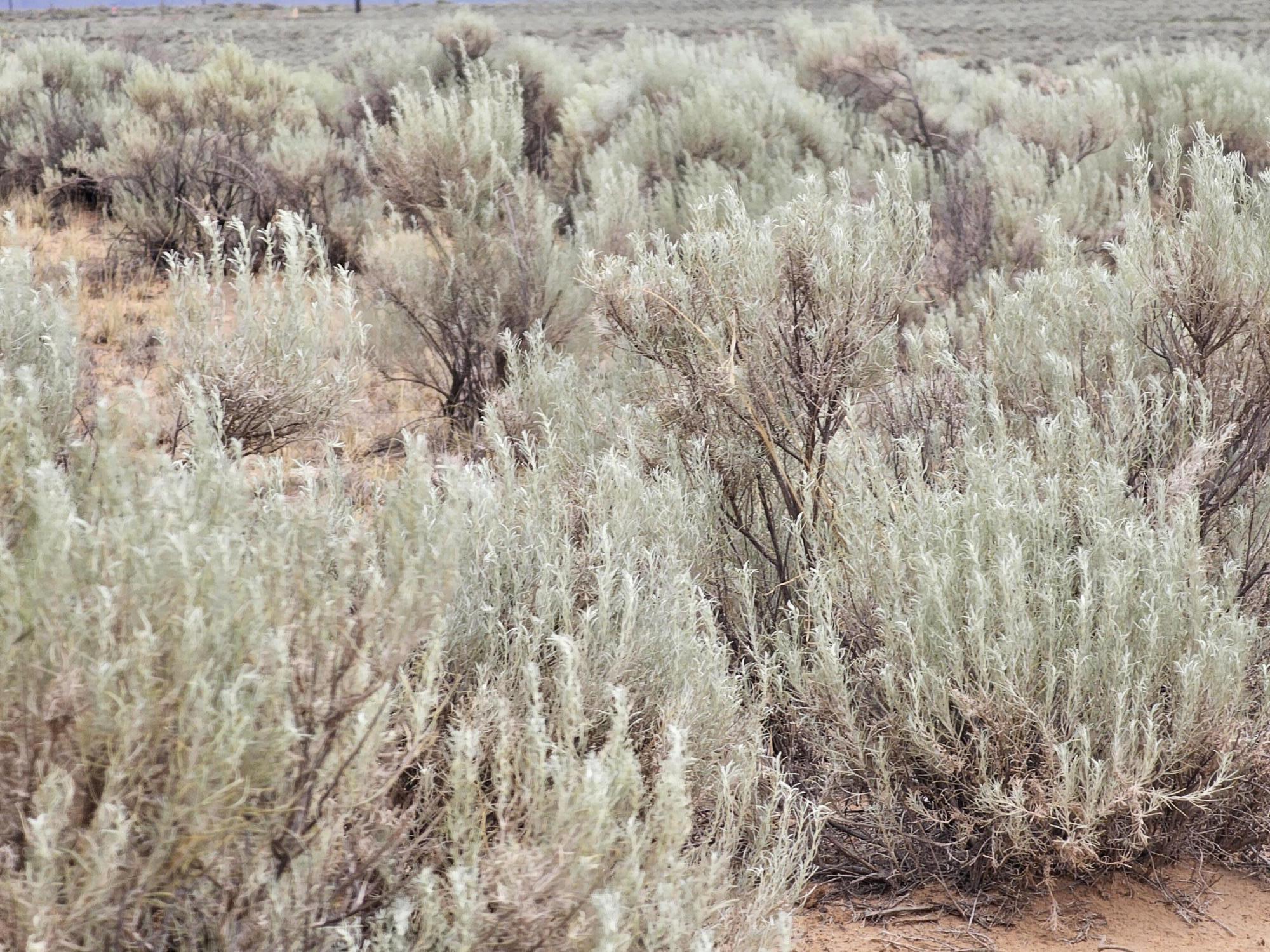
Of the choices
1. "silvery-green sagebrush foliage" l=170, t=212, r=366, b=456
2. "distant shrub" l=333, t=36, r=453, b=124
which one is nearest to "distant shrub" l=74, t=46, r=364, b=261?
"distant shrub" l=333, t=36, r=453, b=124

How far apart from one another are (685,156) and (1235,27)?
32.5m

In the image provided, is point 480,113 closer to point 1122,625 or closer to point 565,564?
point 565,564

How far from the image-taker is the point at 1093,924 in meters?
2.98

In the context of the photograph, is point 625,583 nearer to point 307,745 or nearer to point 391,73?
point 307,745

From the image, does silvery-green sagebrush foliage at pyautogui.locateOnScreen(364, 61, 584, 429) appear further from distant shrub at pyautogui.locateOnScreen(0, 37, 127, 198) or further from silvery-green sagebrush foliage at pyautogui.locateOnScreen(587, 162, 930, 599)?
distant shrub at pyautogui.locateOnScreen(0, 37, 127, 198)

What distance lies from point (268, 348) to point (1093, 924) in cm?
365

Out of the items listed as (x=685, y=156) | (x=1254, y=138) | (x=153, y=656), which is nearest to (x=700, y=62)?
(x=685, y=156)

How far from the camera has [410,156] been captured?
712cm

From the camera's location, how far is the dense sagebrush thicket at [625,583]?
168 cm

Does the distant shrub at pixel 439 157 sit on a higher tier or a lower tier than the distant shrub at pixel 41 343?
higher

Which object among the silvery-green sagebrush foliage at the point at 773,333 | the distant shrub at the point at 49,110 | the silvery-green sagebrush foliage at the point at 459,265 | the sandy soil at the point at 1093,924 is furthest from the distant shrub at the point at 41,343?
the distant shrub at the point at 49,110

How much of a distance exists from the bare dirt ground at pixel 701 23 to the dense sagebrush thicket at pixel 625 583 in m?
25.8

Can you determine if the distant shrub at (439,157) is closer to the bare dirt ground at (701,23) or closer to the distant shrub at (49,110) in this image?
the distant shrub at (49,110)

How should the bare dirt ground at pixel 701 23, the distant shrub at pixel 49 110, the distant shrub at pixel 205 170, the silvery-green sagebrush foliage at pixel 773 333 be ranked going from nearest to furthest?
the silvery-green sagebrush foliage at pixel 773 333 → the distant shrub at pixel 205 170 → the distant shrub at pixel 49 110 → the bare dirt ground at pixel 701 23
